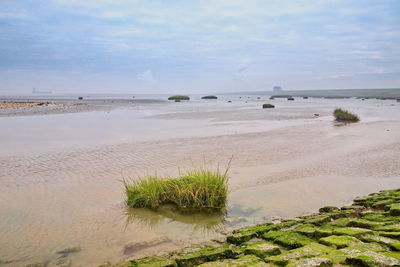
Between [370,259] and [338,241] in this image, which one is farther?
[338,241]

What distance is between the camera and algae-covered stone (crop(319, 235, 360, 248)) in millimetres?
5719

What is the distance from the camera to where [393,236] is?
5867mm

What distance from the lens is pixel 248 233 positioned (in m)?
6.78

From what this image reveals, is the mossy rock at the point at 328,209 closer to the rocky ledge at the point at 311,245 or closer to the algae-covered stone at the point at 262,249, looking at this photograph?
the rocky ledge at the point at 311,245

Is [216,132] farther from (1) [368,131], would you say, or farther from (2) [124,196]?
(2) [124,196]

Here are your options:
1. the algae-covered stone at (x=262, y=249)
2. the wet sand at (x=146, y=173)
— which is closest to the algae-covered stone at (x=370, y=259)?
the algae-covered stone at (x=262, y=249)

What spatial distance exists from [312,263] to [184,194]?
4.71 metres

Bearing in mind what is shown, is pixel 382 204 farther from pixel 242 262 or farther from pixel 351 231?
pixel 242 262

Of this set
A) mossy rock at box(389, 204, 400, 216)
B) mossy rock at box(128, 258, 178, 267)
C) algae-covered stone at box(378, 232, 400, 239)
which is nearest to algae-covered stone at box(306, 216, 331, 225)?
algae-covered stone at box(378, 232, 400, 239)

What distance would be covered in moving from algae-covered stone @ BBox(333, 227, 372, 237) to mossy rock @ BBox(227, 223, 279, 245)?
1.29m

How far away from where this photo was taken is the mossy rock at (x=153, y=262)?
5430 millimetres

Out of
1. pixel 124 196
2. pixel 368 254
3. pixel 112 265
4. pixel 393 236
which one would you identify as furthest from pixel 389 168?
pixel 112 265

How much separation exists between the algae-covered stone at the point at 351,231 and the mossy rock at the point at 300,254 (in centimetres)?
87

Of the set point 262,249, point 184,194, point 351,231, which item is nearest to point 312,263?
point 262,249
